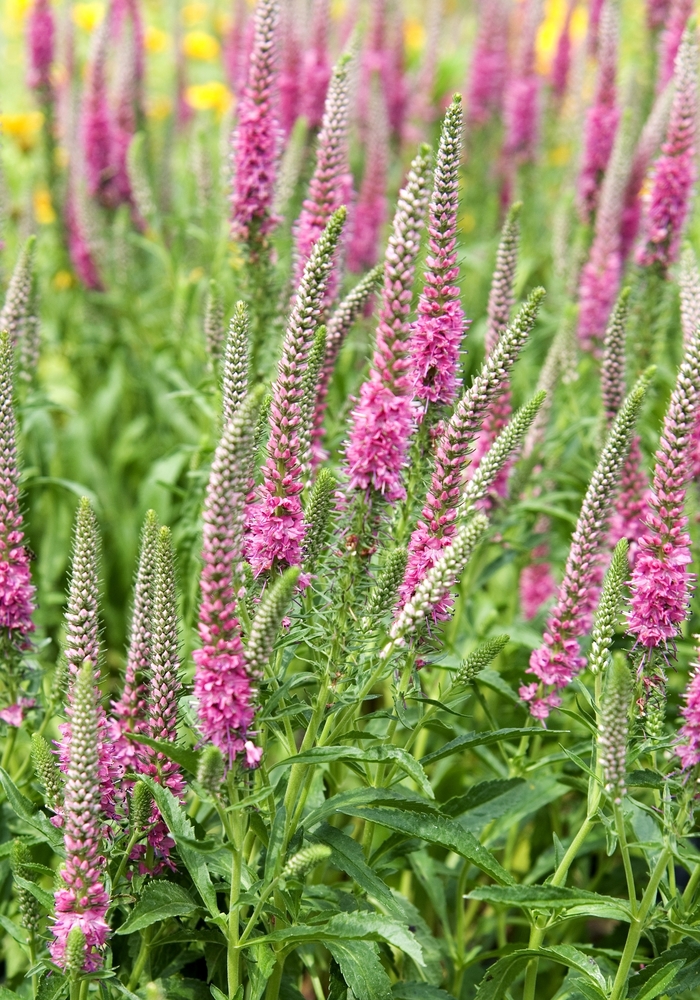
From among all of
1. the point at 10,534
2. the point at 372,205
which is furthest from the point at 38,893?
the point at 372,205

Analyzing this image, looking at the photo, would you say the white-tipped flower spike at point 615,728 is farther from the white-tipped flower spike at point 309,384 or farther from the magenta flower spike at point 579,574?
the white-tipped flower spike at point 309,384

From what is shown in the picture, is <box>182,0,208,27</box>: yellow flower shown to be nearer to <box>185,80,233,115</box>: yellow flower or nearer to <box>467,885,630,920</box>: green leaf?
<box>185,80,233,115</box>: yellow flower

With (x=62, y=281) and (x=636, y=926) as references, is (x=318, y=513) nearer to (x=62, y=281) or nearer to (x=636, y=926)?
(x=636, y=926)

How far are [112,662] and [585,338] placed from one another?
3.89 meters

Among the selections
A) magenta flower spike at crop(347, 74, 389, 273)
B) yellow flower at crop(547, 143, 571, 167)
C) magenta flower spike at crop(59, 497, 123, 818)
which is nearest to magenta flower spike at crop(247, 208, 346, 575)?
magenta flower spike at crop(59, 497, 123, 818)

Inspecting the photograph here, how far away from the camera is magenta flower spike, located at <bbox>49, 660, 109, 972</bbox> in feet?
9.57

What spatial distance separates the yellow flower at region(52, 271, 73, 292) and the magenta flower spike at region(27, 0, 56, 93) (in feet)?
4.61

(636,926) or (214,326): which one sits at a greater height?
(214,326)

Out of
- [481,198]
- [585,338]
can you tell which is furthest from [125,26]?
[585,338]

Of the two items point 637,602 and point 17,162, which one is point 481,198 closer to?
point 17,162

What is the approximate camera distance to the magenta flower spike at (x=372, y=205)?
24.1 feet

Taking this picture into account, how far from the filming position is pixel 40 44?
317 inches

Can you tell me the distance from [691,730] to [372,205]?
16.3ft

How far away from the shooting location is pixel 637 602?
138 inches
